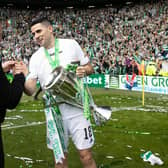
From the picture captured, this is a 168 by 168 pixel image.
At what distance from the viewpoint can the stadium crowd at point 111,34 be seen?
24688mm

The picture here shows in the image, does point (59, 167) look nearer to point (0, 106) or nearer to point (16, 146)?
point (0, 106)

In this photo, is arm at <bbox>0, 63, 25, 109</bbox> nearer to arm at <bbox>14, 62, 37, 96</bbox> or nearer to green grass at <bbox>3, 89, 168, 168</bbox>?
arm at <bbox>14, 62, 37, 96</bbox>

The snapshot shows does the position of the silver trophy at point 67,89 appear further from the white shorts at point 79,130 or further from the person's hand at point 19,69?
the person's hand at point 19,69

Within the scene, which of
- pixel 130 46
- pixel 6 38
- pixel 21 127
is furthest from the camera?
pixel 6 38

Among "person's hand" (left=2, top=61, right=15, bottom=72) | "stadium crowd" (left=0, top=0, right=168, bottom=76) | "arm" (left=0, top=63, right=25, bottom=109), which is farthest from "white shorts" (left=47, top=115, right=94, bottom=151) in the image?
"stadium crowd" (left=0, top=0, right=168, bottom=76)

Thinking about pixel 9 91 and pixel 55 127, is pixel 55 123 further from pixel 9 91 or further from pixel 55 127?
pixel 9 91

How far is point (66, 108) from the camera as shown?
4.48m

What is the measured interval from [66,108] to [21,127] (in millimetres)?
5836

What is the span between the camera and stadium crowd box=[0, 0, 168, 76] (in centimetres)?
2469

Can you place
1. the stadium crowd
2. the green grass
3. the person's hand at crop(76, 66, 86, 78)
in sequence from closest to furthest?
the person's hand at crop(76, 66, 86, 78)
the green grass
the stadium crowd

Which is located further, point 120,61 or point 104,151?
point 120,61

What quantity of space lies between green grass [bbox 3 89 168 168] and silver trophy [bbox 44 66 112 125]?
1.73 metres

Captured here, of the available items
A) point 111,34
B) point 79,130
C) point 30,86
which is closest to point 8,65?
point 30,86

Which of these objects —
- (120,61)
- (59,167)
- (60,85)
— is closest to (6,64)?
(60,85)
